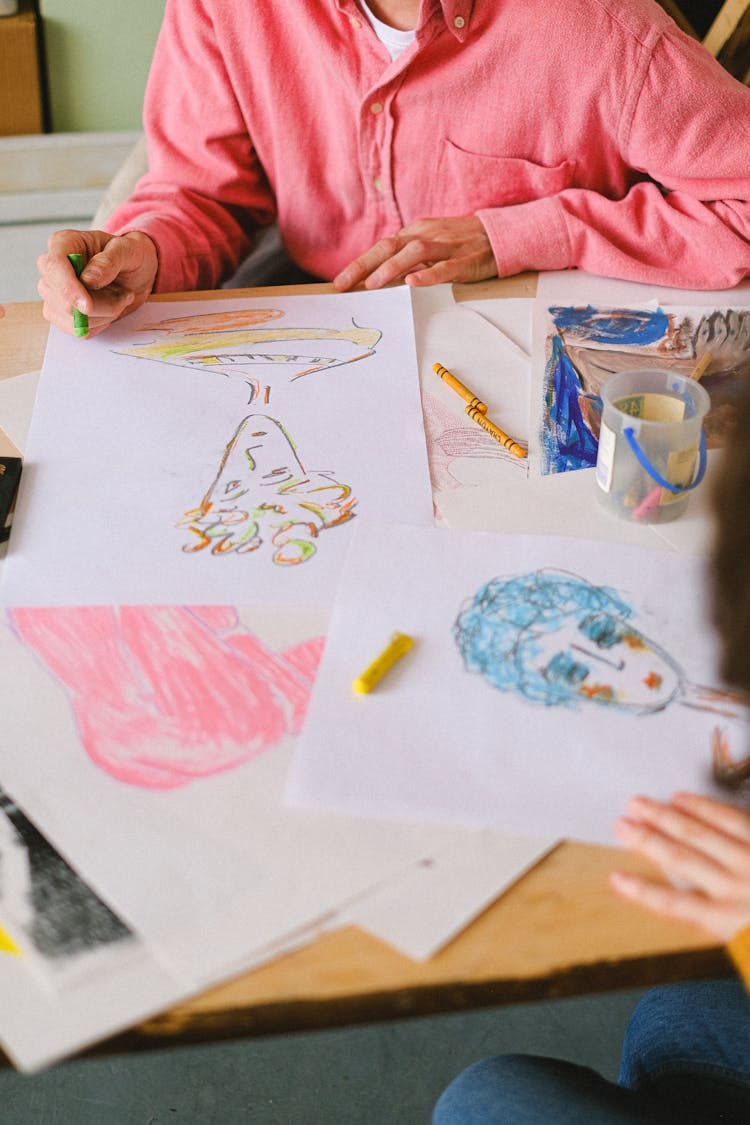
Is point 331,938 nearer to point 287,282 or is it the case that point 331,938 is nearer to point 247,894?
point 247,894

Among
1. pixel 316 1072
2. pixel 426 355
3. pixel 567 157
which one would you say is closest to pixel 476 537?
pixel 426 355

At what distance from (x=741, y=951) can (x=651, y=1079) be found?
261 mm

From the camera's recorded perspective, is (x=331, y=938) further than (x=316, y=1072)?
No

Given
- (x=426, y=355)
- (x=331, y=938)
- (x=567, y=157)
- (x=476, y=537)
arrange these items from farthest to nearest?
(x=567, y=157) → (x=426, y=355) → (x=476, y=537) → (x=331, y=938)

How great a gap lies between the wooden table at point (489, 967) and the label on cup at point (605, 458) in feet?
0.97

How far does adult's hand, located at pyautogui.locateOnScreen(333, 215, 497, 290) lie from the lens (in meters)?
0.99

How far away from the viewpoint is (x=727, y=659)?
580 millimetres

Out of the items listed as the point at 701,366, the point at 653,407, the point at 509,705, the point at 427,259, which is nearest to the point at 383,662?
the point at 509,705

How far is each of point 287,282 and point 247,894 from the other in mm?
895

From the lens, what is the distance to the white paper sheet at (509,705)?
0.53 metres

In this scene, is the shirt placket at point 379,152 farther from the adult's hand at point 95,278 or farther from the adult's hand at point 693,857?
the adult's hand at point 693,857

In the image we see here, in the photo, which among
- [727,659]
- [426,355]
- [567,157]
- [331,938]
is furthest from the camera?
[567,157]

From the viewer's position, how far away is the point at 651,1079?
688mm

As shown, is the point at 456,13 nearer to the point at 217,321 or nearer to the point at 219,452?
the point at 217,321
